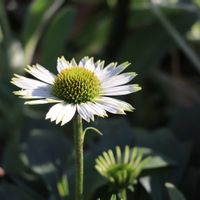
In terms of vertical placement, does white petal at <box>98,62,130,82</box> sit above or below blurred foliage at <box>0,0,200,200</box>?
below

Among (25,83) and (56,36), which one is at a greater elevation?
(56,36)

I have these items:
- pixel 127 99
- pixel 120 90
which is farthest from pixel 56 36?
pixel 120 90

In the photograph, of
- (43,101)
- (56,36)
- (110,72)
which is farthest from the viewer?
(56,36)

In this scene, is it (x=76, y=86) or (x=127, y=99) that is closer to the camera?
(x=76, y=86)

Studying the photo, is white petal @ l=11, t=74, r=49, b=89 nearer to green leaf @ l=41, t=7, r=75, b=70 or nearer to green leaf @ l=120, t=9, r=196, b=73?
green leaf @ l=41, t=7, r=75, b=70

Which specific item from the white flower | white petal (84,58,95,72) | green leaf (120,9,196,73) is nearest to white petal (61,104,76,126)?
the white flower

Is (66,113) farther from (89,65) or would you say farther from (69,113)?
(89,65)

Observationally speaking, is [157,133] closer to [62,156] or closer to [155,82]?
[62,156]

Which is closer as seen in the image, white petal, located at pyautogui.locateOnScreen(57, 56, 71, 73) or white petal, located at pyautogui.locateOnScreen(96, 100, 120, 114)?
white petal, located at pyautogui.locateOnScreen(96, 100, 120, 114)
